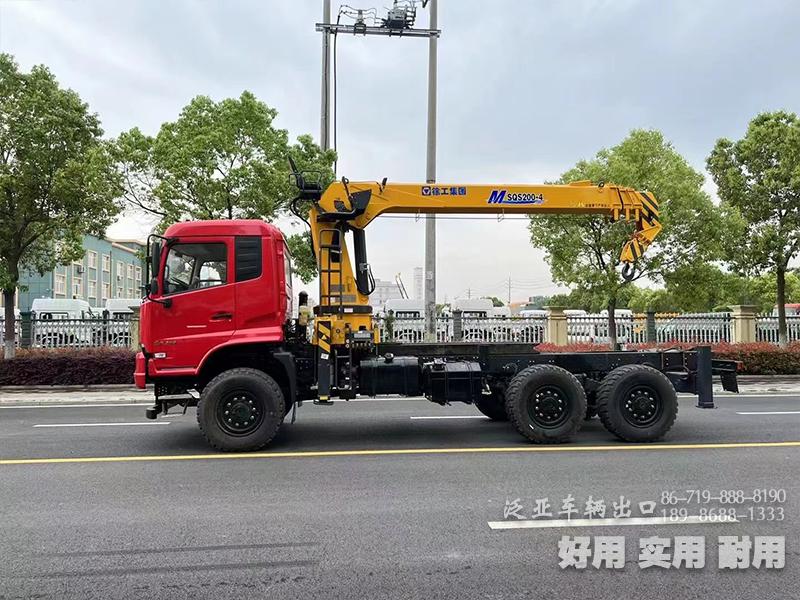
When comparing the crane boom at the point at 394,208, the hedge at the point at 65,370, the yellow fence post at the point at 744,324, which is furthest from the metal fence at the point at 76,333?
the yellow fence post at the point at 744,324

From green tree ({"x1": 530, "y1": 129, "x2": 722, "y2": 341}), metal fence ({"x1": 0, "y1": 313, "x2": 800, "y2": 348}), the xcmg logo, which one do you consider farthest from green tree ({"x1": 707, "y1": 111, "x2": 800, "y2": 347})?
the xcmg logo

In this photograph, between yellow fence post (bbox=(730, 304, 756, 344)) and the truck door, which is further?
yellow fence post (bbox=(730, 304, 756, 344))

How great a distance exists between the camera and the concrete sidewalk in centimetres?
1340

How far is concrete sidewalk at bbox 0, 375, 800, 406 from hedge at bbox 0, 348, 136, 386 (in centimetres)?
22

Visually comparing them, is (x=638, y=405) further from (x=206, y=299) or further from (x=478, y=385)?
(x=206, y=299)

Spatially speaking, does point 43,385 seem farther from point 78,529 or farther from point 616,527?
point 616,527

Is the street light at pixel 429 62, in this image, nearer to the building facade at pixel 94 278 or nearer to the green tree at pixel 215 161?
the green tree at pixel 215 161

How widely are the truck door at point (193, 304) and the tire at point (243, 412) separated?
1.78 ft

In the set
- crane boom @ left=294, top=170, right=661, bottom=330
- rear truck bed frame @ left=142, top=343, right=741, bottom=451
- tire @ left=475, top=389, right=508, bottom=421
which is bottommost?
tire @ left=475, top=389, right=508, bottom=421

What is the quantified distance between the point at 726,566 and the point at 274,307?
5621 mm

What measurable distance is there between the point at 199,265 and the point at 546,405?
15.9 ft

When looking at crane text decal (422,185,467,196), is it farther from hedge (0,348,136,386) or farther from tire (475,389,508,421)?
hedge (0,348,136,386)

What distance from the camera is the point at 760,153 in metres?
18.6

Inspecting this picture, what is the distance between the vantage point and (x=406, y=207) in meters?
9.19
